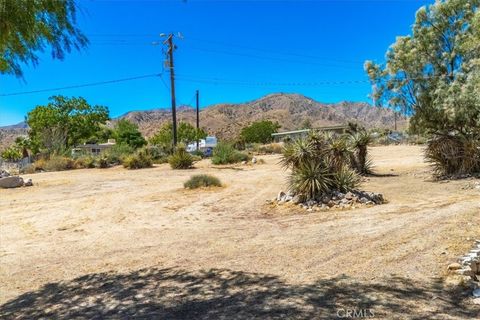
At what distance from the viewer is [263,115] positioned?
439ft

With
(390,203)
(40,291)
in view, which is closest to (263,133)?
(390,203)

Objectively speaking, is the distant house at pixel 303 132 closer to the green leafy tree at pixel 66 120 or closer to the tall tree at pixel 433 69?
the tall tree at pixel 433 69

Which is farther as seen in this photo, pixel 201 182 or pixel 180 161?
pixel 180 161

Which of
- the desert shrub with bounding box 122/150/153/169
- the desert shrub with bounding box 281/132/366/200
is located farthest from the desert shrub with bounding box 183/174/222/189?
the desert shrub with bounding box 122/150/153/169

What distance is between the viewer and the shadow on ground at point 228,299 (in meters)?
4.46

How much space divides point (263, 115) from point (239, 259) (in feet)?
421

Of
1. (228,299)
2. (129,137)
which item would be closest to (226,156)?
(228,299)

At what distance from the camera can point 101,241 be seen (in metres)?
9.11

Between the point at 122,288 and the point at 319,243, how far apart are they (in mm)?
3419

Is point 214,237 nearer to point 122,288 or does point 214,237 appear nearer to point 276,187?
point 122,288

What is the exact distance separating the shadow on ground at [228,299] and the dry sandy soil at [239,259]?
0.05 feet

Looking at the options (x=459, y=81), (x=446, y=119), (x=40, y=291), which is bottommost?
(x=40, y=291)

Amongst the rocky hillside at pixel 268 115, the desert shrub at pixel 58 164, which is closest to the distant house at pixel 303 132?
the desert shrub at pixel 58 164

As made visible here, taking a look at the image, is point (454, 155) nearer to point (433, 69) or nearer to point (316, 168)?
point (433, 69)
